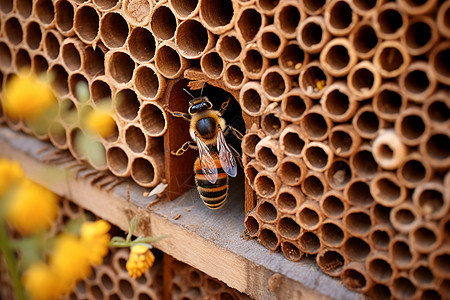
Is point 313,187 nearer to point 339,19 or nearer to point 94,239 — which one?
point 339,19

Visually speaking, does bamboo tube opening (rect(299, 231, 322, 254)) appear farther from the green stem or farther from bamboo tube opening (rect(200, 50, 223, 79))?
the green stem

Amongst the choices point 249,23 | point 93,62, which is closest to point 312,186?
point 249,23

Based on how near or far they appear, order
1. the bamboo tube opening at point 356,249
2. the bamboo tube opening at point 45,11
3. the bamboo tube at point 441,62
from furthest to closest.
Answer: the bamboo tube opening at point 45,11 < the bamboo tube opening at point 356,249 < the bamboo tube at point 441,62

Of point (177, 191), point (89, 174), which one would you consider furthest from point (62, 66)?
point (177, 191)

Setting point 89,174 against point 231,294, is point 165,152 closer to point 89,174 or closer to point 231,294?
point 89,174

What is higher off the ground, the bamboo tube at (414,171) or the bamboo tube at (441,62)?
the bamboo tube at (441,62)

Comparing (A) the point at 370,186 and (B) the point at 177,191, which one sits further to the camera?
(B) the point at 177,191

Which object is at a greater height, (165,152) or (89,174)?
(165,152)

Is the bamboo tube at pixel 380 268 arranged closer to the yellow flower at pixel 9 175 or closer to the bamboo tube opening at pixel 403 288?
the bamboo tube opening at pixel 403 288

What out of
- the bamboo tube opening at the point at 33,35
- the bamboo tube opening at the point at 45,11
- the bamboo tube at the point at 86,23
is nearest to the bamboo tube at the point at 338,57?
the bamboo tube at the point at 86,23
